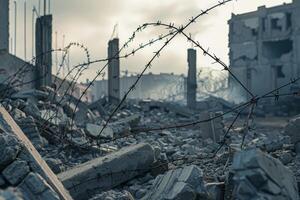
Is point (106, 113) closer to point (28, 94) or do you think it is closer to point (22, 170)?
point (28, 94)

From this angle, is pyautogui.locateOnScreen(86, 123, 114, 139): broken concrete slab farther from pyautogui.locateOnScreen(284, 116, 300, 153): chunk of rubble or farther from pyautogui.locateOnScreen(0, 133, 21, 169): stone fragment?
pyautogui.locateOnScreen(0, 133, 21, 169): stone fragment

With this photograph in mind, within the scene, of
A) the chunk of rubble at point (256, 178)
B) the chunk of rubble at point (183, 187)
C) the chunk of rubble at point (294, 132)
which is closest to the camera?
the chunk of rubble at point (256, 178)

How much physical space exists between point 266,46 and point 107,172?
97.9ft

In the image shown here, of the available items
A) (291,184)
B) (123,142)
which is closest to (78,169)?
(291,184)

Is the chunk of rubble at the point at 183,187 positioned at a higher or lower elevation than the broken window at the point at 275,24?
lower

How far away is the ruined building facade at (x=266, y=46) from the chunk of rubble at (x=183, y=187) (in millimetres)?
27499

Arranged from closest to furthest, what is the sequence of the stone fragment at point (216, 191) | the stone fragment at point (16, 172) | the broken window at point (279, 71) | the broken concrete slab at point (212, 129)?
1. the stone fragment at point (16, 172)
2. the stone fragment at point (216, 191)
3. the broken concrete slab at point (212, 129)
4. the broken window at point (279, 71)

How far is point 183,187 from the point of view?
107 inches

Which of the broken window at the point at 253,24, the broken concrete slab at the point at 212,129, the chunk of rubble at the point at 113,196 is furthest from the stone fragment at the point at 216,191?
the broken window at the point at 253,24

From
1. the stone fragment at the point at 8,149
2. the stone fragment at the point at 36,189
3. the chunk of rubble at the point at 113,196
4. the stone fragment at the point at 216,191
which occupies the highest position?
the stone fragment at the point at 8,149

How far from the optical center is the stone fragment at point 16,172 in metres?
2.24

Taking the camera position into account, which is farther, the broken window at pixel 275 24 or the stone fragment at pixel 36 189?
the broken window at pixel 275 24

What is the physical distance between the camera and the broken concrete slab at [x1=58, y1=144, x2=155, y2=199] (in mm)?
3547

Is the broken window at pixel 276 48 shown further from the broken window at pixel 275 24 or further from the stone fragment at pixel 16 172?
the stone fragment at pixel 16 172
